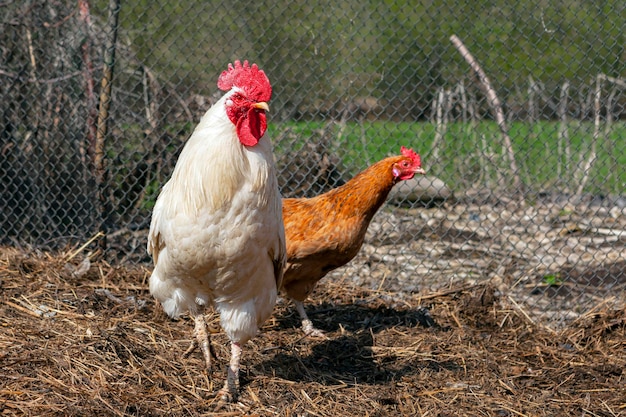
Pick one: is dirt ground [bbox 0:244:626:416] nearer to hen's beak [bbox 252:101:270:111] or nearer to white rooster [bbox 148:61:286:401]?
white rooster [bbox 148:61:286:401]

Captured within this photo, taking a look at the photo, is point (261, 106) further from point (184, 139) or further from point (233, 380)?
point (184, 139)

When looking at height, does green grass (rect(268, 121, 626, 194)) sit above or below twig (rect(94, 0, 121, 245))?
below

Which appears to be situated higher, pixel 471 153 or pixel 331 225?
pixel 331 225

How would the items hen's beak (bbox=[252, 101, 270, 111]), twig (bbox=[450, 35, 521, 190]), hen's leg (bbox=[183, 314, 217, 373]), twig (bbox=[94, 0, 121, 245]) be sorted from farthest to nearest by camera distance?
twig (bbox=[450, 35, 521, 190]) < twig (bbox=[94, 0, 121, 245]) < hen's leg (bbox=[183, 314, 217, 373]) < hen's beak (bbox=[252, 101, 270, 111])

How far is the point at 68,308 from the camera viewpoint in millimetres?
4473

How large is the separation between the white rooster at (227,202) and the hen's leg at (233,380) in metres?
0.02

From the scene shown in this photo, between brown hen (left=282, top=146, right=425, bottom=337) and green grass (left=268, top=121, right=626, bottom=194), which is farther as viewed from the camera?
green grass (left=268, top=121, right=626, bottom=194)

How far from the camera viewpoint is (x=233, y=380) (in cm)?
348

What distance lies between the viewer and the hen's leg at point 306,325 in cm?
457

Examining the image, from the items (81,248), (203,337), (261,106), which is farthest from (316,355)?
(81,248)

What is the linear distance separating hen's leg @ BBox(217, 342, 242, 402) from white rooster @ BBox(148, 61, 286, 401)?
2 cm

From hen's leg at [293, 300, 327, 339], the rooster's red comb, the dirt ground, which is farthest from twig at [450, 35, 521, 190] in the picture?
the rooster's red comb

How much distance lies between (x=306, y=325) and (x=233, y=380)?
1.20 metres

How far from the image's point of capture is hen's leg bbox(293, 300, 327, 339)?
15.0 ft
